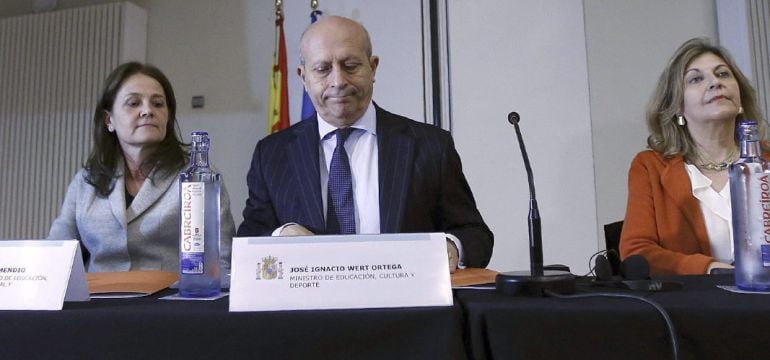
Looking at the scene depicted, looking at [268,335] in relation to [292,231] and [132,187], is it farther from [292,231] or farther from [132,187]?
[132,187]

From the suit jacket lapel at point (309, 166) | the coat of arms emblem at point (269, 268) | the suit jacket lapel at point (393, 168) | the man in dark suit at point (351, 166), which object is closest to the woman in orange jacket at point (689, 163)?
the man in dark suit at point (351, 166)

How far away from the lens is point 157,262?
167cm

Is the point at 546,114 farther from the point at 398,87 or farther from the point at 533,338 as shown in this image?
the point at 533,338

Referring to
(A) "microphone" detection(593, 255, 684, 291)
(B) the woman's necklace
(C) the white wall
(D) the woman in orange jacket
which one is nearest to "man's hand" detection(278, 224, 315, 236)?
(A) "microphone" detection(593, 255, 684, 291)

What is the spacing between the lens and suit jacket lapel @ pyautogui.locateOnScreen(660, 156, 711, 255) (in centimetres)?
161

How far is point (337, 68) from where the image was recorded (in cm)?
153

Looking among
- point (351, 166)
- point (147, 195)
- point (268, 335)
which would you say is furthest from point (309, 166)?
point (268, 335)

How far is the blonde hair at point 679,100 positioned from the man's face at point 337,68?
0.93 meters

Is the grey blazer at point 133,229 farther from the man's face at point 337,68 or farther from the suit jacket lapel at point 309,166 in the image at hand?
the man's face at point 337,68

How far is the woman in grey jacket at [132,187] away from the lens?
1.68 m

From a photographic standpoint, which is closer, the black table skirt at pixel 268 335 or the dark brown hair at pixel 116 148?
the black table skirt at pixel 268 335

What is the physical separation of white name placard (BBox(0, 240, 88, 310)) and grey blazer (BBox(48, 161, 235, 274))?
0.78 metres

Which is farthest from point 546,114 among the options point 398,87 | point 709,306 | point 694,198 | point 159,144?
point 709,306

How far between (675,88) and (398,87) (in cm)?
176
